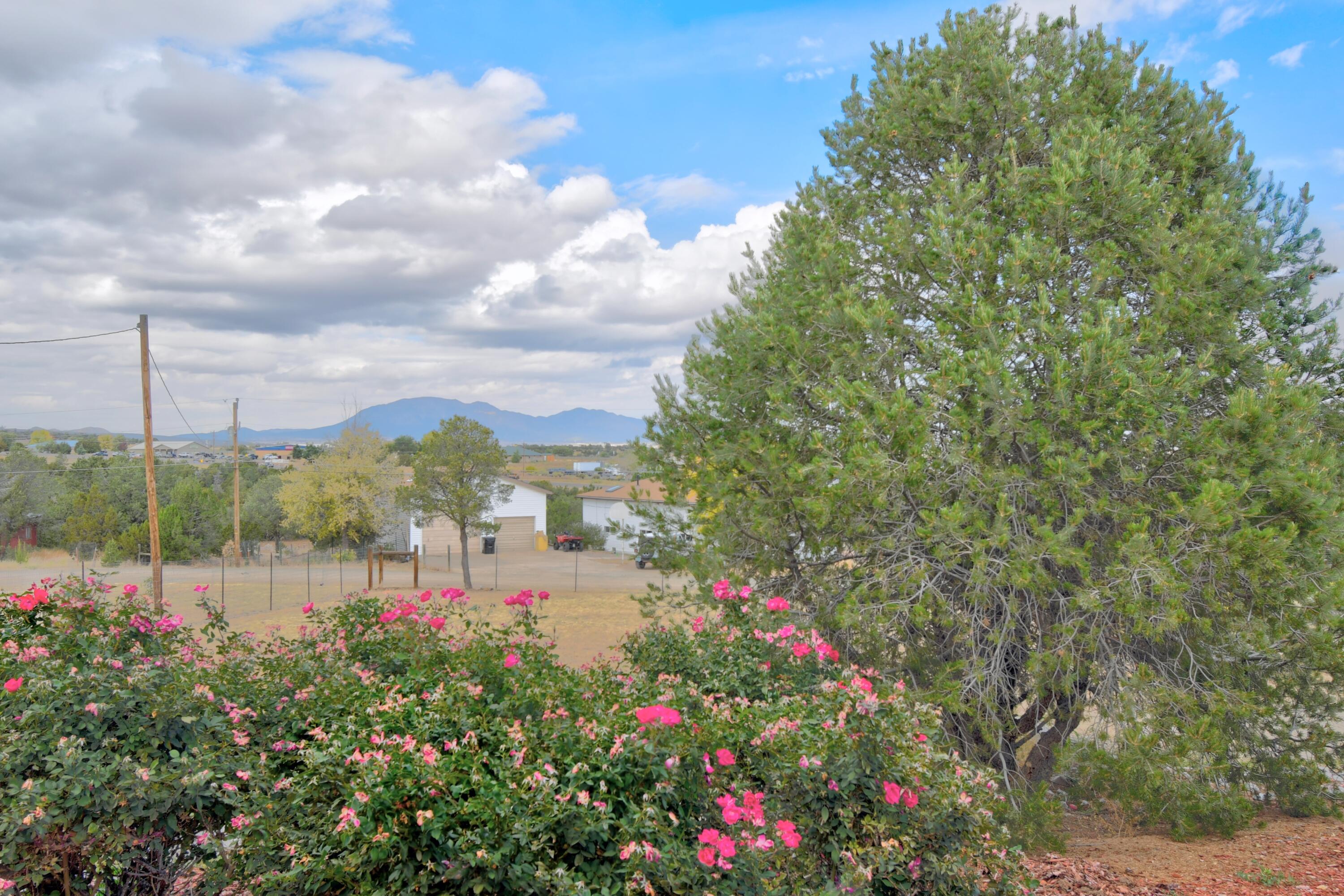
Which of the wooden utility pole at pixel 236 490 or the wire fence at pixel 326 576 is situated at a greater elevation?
the wooden utility pole at pixel 236 490

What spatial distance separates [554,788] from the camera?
9.53ft

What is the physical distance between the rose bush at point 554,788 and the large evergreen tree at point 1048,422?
107 inches

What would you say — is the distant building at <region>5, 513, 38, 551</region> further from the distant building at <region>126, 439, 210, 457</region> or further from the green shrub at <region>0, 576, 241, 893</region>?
the green shrub at <region>0, 576, 241, 893</region>

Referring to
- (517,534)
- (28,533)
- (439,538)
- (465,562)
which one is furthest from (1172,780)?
(28,533)

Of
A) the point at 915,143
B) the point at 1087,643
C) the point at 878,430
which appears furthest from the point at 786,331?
the point at 1087,643

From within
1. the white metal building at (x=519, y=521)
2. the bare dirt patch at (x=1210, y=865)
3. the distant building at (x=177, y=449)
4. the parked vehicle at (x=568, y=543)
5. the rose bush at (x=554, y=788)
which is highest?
the distant building at (x=177, y=449)

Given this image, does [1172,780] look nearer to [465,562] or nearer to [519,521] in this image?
[465,562]

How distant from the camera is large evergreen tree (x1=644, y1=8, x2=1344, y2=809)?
19.3 feet

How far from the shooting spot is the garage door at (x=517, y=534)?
50.1m

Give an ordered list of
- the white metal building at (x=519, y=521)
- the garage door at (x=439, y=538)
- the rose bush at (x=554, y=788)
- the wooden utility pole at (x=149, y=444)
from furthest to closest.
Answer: the white metal building at (x=519, y=521)
the garage door at (x=439, y=538)
the wooden utility pole at (x=149, y=444)
the rose bush at (x=554, y=788)

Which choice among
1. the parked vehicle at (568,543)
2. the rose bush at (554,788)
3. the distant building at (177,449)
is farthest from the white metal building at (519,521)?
the rose bush at (554,788)

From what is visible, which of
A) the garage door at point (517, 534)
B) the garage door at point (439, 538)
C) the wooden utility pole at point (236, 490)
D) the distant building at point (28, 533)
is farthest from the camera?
the garage door at point (517, 534)

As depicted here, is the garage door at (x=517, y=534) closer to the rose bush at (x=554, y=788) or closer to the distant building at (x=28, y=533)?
the distant building at (x=28, y=533)

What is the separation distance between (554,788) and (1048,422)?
16.6 feet
